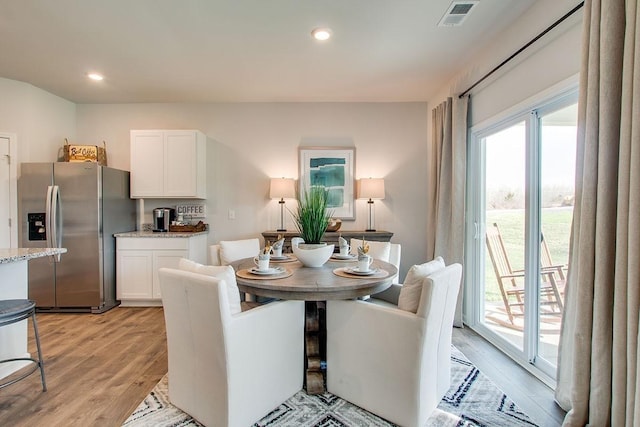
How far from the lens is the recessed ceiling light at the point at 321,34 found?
2.49m

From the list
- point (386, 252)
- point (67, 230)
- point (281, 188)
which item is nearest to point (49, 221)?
point (67, 230)

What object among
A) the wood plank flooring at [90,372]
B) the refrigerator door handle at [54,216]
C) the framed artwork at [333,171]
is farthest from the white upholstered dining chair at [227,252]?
the refrigerator door handle at [54,216]

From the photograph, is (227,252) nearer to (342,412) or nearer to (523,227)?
(342,412)

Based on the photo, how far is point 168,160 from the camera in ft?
12.8

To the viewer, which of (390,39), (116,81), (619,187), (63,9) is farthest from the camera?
(116,81)

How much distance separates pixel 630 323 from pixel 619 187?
0.57 metres

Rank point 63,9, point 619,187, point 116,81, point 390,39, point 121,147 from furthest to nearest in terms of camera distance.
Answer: point 121,147
point 116,81
point 390,39
point 63,9
point 619,187

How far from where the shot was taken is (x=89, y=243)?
11.5ft

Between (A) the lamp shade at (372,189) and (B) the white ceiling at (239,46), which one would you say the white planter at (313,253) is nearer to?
(B) the white ceiling at (239,46)

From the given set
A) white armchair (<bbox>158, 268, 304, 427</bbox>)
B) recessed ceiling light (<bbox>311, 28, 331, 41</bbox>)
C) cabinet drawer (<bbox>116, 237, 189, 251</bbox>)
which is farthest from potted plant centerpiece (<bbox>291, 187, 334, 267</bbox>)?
cabinet drawer (<bbox>116, 237, 189, 251</bbox>)

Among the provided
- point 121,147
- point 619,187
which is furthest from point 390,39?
point 121,147

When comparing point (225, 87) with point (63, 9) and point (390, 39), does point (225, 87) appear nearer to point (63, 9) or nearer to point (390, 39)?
point (63, 9)

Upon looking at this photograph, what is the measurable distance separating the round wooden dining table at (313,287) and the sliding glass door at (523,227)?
1.09m

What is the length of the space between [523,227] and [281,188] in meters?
2.58
